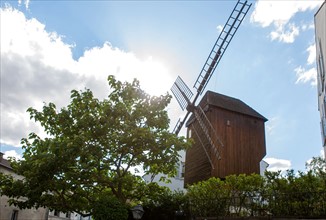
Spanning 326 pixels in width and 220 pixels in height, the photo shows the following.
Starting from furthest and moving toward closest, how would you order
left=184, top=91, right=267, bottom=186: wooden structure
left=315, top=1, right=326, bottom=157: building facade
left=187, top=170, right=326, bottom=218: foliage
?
left=184, top=91, right=267, bottom=186: wooden structure < left=315, top=1, right=326, bottom=157: building facade < left=187, top=170, right=326, bottom=218: foliage

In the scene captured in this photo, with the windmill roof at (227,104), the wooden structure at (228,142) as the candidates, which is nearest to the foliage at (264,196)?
the wooden structure at (228,142)

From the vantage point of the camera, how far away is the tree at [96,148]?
12617mm

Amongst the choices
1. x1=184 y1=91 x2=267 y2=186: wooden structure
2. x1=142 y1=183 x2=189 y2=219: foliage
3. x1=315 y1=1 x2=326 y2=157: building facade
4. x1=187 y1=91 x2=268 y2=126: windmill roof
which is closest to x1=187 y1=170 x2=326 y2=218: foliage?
x1=142 y1=183 x2=189 y2=219: foliage

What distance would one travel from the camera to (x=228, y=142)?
827 inches

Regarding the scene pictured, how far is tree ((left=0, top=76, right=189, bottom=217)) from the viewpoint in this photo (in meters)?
12.6

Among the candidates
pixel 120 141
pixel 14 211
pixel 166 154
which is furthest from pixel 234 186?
pixel 14 211

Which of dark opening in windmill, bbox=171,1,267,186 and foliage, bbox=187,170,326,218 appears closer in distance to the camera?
foliage, bbox=187,170,326,218

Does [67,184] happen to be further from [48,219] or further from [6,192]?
[48,219]

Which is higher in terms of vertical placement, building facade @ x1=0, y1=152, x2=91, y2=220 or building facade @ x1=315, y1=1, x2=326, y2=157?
building facade @ x1=315, y1=1, x2=326, y2=157

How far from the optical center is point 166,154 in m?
13.6

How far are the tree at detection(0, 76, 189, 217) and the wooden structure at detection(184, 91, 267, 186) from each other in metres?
6.41

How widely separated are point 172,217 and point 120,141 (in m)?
4.61

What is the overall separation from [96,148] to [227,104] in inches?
483

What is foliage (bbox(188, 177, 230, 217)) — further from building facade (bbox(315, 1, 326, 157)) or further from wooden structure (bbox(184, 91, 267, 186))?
building facade (bbox(315, 1, 326, 157))
